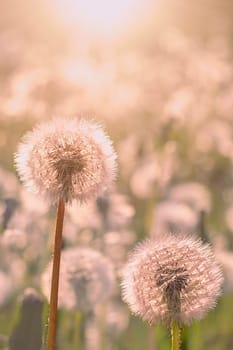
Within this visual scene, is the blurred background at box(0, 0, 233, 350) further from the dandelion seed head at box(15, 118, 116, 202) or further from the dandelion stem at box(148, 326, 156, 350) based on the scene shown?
the dandelion seed head at box(15, 118, 116, 202)

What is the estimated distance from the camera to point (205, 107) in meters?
1.41

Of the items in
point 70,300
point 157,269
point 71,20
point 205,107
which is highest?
point 71,20

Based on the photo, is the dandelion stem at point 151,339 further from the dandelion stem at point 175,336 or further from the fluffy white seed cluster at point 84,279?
the dandelion stem at point 175,336

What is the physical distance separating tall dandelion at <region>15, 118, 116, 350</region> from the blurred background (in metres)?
0.28

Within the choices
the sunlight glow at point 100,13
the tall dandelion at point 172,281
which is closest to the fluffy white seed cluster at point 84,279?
the tall dandelion at point 172,281

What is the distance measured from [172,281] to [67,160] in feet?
0.49

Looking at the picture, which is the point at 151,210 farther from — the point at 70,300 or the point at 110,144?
the point at 110,144

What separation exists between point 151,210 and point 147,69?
0.35 meters

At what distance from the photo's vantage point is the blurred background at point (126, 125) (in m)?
1.11

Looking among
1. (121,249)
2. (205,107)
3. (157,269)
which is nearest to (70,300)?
(121,249)

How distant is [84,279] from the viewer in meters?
1.00

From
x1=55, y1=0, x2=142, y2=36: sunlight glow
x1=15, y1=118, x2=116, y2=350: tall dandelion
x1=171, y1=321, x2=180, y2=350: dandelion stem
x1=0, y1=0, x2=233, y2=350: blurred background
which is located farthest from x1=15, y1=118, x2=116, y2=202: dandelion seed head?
x1=55, y1=0, x2=142, y2=36: sunlight glow

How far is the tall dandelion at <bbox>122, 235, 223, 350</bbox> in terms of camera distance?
67 centimetres

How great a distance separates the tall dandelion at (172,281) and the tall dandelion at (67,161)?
0.08m
